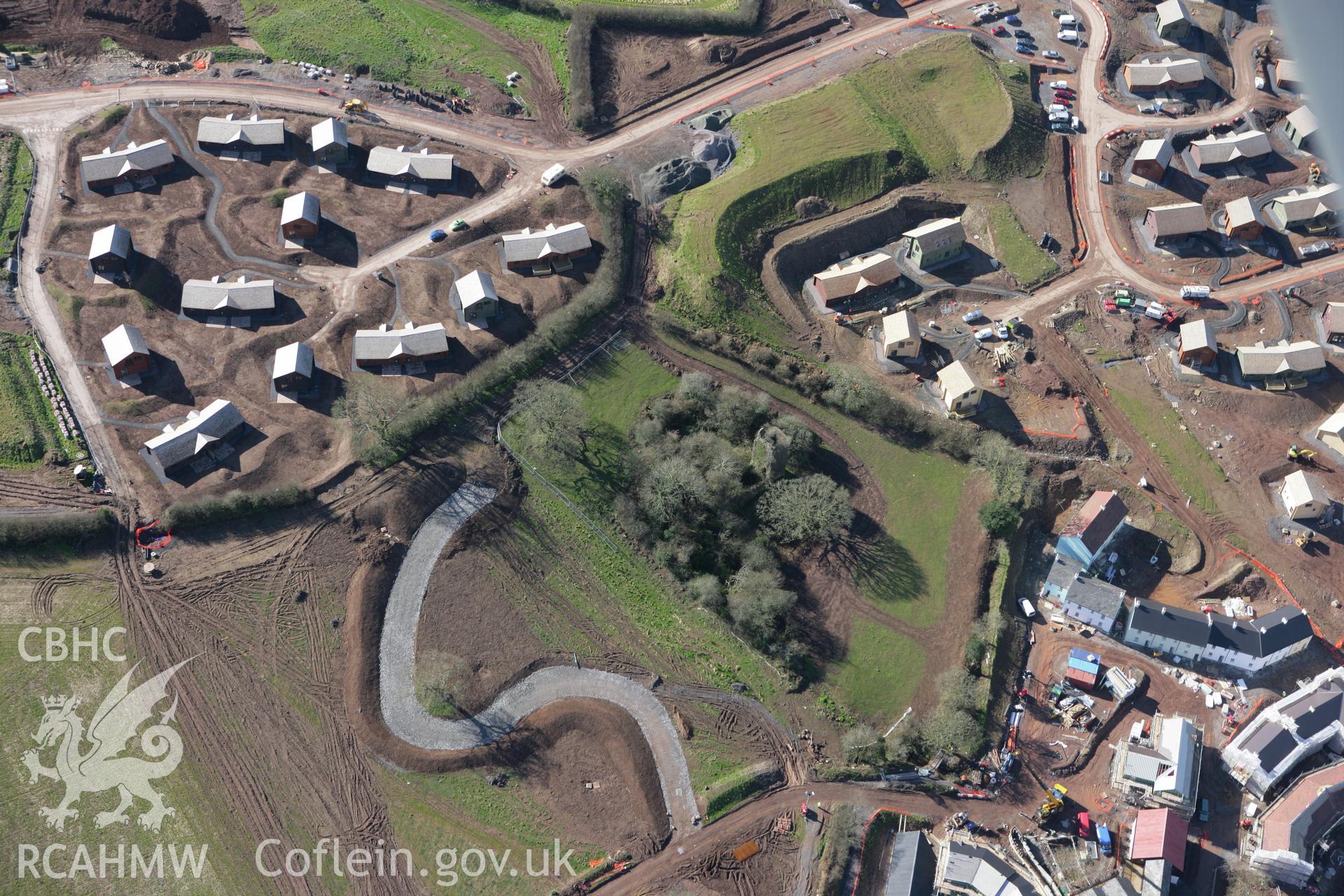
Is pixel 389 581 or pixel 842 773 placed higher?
pixel 842 773

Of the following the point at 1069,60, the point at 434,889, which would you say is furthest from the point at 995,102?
the point at 434,889

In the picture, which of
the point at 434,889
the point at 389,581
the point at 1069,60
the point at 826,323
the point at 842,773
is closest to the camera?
the point at 434,889

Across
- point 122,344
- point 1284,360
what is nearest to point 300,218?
point 122,344

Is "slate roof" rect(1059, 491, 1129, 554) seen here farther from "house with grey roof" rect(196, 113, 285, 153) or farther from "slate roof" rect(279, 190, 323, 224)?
"house with grey roof" rect(196, 113, 285, 153)

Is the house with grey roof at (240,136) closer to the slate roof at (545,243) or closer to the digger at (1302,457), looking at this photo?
the slate roof at (545,243)

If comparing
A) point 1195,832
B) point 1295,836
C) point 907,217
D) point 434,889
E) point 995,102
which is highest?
point 995,102

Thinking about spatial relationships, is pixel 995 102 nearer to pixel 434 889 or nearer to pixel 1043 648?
pixel 1043 648

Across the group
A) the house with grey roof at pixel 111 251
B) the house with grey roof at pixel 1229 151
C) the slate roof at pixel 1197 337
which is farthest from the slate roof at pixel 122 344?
the house with grey roof at pixel 1229 151
